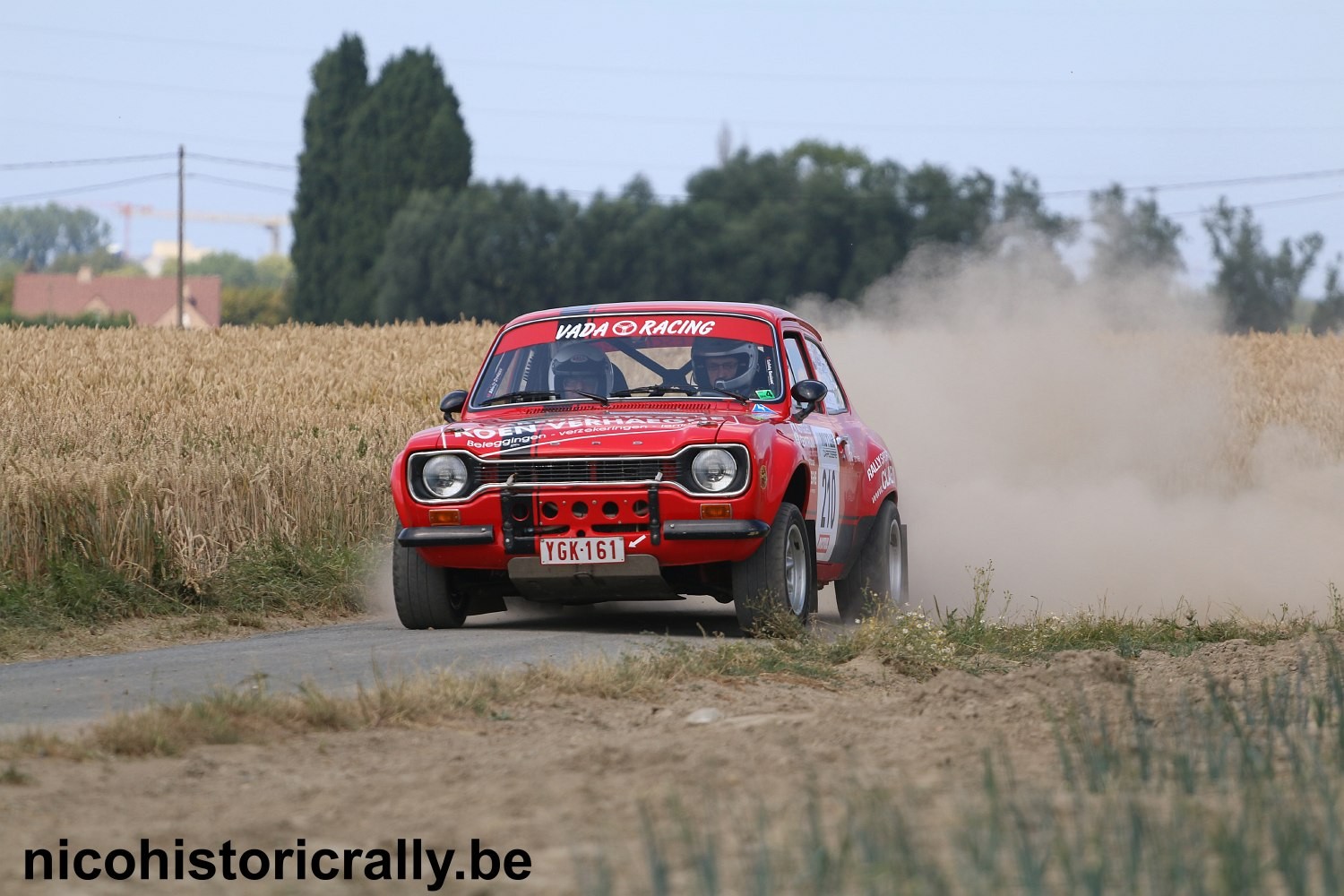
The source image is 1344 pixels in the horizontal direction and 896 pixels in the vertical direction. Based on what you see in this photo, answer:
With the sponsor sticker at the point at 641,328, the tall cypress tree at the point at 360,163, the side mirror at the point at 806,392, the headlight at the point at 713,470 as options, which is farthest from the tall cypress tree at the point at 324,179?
the headlight at the point at 713,470

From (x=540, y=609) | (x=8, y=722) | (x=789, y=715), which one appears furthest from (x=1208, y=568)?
(x=8, y=722)

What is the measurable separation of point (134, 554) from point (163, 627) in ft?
3.30

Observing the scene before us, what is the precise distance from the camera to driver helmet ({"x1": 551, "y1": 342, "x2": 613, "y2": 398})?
10.9 meters

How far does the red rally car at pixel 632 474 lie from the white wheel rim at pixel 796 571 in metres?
0.01

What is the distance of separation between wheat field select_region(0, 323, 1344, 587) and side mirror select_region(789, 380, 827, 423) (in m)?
4.47

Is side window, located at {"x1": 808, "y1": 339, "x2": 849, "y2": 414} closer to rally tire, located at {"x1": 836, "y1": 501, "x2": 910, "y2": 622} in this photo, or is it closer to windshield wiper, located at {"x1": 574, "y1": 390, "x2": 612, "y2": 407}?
rally tire, located at {"x1": 836, "y1": 501, "x2": 910, "y2": 622}

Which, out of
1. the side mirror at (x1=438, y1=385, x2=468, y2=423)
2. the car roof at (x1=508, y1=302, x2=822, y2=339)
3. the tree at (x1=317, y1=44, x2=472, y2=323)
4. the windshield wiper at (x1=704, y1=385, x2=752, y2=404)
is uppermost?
the tree at (x1=317, y1=44, x2=472, y2=323)

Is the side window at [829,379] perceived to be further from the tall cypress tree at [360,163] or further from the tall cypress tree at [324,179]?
the tall cypress tree at [324,179]

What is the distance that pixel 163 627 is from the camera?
11.7 m

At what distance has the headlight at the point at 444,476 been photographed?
33.0 feet

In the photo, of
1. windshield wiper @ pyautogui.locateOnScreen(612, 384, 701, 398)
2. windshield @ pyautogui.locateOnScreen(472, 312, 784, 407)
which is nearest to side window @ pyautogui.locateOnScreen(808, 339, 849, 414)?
windshield @ pyautogui.locateOnScreen(472, 312, 784, 407)

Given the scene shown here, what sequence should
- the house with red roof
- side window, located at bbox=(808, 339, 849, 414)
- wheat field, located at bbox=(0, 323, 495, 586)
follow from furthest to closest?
the house with red roof → wheat field, located at bbox=(0, 323, 495, 586) → side window, located at bbox=(808, 339, 849, 414)

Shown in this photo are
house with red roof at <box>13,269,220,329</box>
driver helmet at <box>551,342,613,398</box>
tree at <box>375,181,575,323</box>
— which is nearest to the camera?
driver helmet at <box>551,342,613,398</box>

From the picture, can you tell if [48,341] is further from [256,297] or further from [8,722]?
[256,297]
